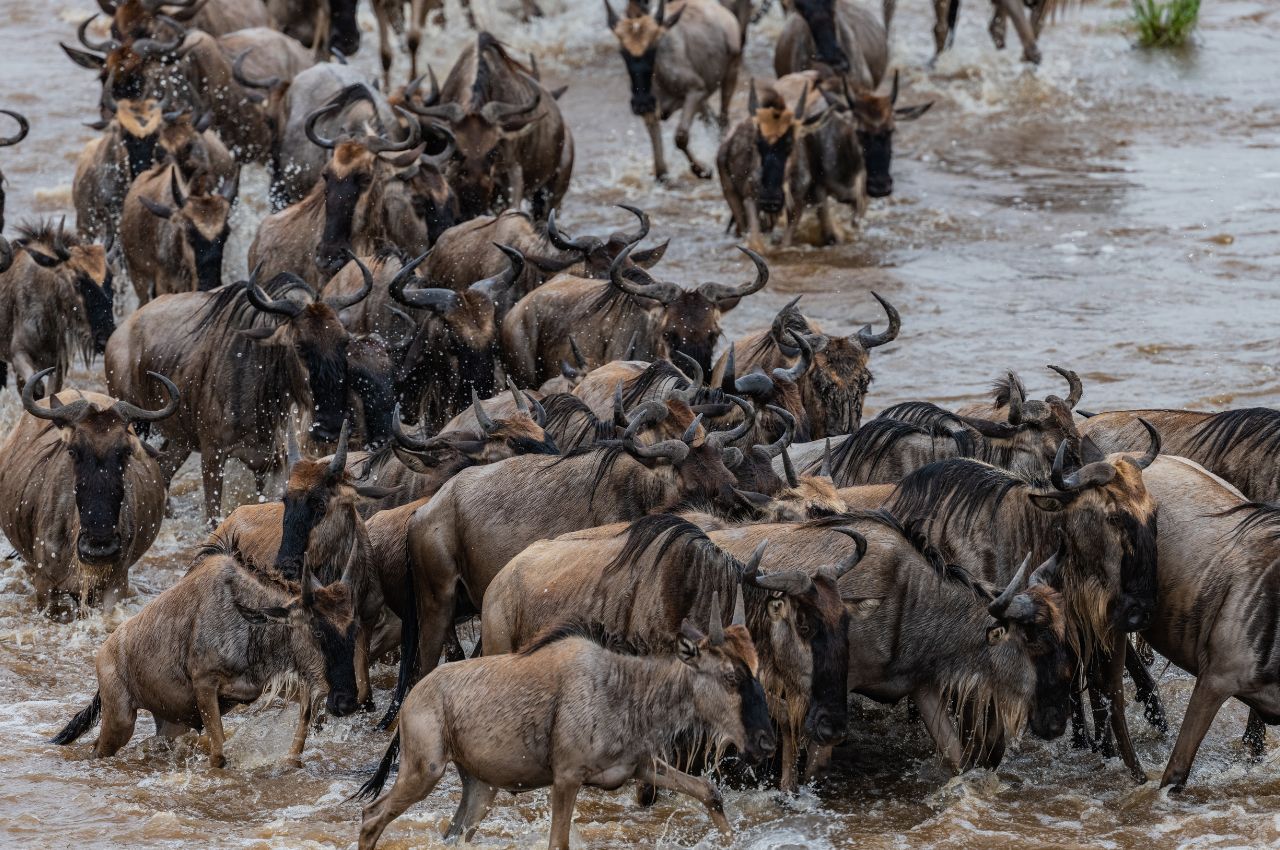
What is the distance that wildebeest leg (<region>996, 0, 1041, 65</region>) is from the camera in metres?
19.7

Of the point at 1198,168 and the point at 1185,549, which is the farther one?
the point at 1198,168

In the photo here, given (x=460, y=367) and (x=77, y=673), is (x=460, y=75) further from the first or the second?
(x=77, y=673)

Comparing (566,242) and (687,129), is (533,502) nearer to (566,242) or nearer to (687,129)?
(566,242)

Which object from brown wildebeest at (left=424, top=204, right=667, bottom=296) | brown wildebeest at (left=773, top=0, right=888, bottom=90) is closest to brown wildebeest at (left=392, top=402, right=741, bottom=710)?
brown wildebeest at (left=424, top=204, right=667, bottom=296)

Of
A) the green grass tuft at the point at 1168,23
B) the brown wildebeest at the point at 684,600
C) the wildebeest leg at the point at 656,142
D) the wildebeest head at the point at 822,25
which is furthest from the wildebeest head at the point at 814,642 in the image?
the green grass tuft at the point at 1168,23

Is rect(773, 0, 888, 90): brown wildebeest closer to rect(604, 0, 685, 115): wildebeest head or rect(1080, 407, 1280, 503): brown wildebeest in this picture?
rect(604, 0, 685, 115): wildebeest head

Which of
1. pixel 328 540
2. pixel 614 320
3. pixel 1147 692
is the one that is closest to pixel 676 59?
pixel 614 320

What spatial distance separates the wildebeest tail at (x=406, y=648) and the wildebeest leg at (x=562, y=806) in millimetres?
1778

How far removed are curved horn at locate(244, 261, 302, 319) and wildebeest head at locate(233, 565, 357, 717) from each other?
2893mm

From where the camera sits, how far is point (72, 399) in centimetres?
908

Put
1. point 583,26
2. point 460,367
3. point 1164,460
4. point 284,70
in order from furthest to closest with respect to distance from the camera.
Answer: point 583,26
point 284,70
point 460,367
point 1164,460

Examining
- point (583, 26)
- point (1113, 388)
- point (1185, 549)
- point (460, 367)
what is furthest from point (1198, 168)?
point (1185, 549)

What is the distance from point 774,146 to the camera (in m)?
14.6

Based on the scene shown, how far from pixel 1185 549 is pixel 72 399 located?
5336mm
